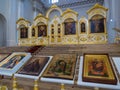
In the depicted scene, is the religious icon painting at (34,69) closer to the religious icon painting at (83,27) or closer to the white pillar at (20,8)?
the religious icon painting at (83,27)

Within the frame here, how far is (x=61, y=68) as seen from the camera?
385cm

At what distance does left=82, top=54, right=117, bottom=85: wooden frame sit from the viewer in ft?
10.1

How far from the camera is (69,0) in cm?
1780

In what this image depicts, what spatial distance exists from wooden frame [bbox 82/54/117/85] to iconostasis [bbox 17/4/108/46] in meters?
4.28

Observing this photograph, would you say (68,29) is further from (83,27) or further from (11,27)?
(11,27)

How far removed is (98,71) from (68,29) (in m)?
5.88

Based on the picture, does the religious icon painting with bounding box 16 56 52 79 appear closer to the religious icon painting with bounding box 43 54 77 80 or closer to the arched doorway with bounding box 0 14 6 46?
the religious icon painting with bounding box 43 54 77 80

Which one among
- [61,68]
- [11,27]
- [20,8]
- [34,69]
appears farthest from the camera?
[20,8]

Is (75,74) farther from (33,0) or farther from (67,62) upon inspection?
(33,0)

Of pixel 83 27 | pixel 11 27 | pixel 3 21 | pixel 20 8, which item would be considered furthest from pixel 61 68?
pixel 20 8

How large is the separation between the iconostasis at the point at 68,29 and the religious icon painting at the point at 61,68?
13.5ft

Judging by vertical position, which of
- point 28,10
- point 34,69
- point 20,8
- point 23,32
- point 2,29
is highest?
point 28,10

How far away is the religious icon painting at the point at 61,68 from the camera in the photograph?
11.5 feet

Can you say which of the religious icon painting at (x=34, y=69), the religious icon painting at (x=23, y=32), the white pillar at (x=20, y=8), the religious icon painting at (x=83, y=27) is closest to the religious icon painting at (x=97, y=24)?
the religious icon painting at (x=83, y=27)
